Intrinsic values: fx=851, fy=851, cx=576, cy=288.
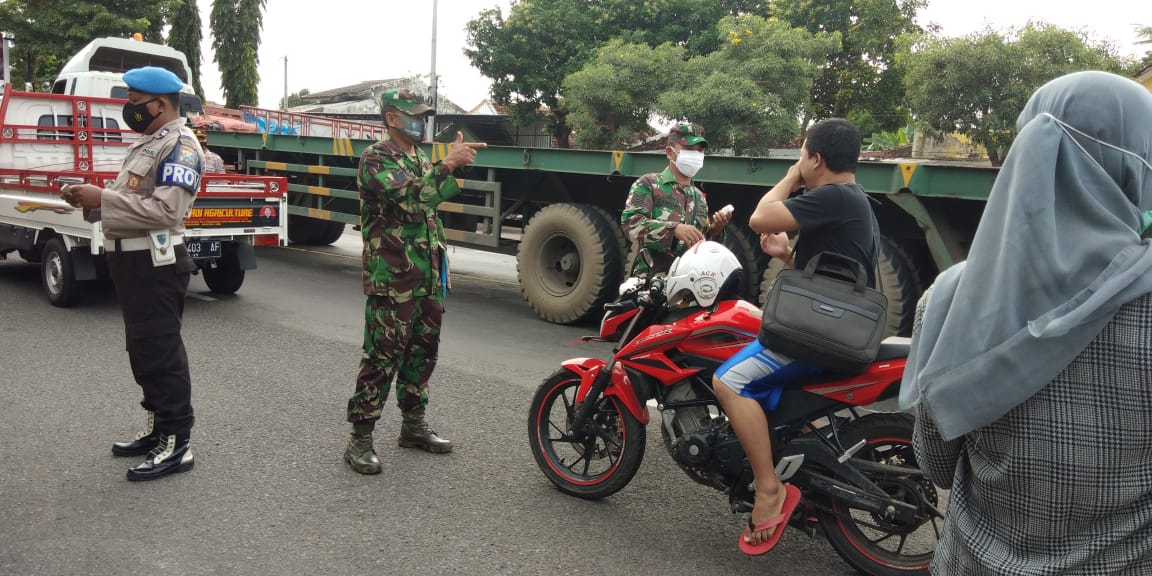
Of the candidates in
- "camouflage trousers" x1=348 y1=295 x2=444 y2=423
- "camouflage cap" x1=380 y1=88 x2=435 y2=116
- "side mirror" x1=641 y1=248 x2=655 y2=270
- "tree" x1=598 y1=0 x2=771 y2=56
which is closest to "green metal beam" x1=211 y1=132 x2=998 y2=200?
"side mirror" x1=641 y1=248 x2=655 y2=270

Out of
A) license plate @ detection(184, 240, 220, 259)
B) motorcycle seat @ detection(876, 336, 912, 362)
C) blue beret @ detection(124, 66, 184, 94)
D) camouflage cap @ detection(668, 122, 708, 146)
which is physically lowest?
license plate @ detection(184, 240, 220, 259)

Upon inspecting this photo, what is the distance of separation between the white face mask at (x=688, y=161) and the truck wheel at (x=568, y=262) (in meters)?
2.44

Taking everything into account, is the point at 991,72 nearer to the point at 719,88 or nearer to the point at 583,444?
the point at 719,88

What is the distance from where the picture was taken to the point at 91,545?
326 cm

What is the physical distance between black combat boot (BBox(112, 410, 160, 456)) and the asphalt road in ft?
0.24

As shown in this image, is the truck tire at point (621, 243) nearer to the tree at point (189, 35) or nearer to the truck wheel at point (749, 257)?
the truck wheel at point (749, 257)

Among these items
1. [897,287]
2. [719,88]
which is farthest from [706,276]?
[719,88]

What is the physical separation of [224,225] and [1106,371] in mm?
8261

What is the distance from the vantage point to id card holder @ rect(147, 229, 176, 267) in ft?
12.8

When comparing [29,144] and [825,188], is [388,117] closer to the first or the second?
[825,188]

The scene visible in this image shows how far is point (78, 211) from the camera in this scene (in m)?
7.62

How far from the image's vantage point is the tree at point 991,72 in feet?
72.3

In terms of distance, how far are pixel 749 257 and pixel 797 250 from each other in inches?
169

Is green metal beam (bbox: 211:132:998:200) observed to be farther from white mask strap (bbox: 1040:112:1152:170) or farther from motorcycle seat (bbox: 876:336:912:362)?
white mask strap (bbox: 1040:112:1152:170)
